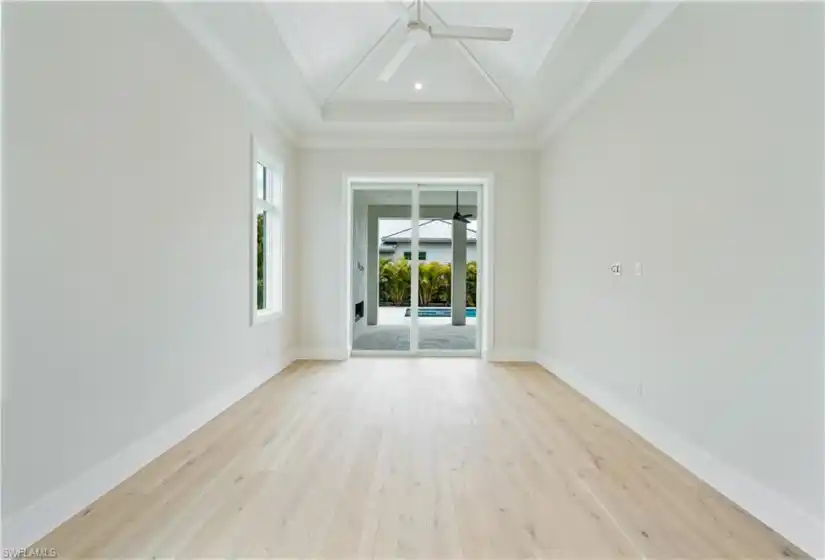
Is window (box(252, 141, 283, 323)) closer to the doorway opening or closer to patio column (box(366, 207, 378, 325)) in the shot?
the doorway opening

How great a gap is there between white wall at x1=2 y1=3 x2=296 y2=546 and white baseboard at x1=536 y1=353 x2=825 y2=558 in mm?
3033

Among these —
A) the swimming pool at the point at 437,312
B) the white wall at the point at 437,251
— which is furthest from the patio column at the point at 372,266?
the swimming pool at the point at 437,312

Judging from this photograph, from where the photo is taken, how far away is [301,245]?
6.32 meters

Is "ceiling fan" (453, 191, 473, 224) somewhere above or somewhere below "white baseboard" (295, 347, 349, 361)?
above

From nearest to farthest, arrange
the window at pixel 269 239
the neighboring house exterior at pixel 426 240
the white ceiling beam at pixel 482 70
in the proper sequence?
1. the white ceiling beam at pixel 482 70
2. the window at pixel 269 239
3. the neighboring house exterior at pixel 426 240

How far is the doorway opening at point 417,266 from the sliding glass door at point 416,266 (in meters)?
0.01

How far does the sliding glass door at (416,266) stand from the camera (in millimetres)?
6801

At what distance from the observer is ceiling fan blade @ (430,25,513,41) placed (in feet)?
11.3

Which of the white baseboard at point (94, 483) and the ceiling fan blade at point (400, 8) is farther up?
the ceiling fan blade at point (400, 8)

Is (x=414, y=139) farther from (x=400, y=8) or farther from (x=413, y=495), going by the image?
(x=413, y=495)

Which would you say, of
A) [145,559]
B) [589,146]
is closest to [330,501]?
[145,559]

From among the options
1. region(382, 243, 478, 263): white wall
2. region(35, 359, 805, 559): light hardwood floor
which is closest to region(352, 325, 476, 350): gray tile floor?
region(382, 243, 478, 263): white wall

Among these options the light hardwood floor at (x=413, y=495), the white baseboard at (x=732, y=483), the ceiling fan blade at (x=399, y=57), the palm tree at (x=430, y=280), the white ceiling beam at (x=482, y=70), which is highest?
the white ceiling beam at (x=482, y=70)

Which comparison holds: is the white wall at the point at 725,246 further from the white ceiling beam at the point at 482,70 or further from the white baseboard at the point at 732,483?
the white ceiling beam at the point at 482,70
